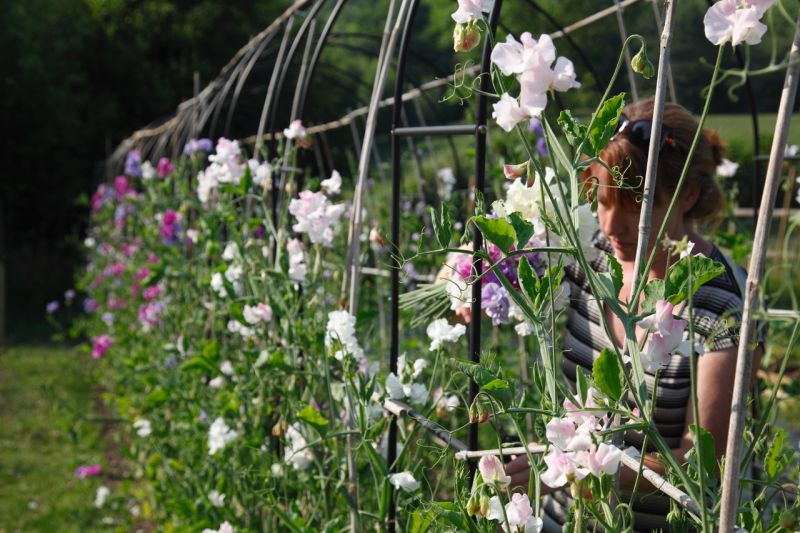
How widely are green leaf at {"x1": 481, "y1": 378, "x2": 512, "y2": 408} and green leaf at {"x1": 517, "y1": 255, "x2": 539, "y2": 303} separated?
9cm

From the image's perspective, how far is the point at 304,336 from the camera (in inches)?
63.1

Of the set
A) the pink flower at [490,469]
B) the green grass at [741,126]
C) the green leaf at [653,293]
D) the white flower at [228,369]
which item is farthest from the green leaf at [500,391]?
the white flower at [228,369]

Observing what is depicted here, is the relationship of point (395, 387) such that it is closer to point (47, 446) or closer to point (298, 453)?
point (298, 453)

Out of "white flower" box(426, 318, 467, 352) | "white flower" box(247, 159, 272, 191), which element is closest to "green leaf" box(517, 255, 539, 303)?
"white flower" box(426, 318, 467, 352)

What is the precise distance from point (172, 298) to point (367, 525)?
1594mm

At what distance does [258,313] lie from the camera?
5.72ft

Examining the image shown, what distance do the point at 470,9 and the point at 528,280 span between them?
26cm

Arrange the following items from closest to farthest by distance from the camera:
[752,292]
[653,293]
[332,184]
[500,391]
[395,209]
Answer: [752,292], [653,293], [500,391], [395,209], [332,184]

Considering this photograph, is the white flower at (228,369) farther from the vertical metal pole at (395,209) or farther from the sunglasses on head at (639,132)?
the sunglasses on head at (639,132)

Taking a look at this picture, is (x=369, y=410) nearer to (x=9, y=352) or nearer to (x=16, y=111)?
(x=9, y=352)

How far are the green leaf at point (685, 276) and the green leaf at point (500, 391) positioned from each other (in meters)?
0.19

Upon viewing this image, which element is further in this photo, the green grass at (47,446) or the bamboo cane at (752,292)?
the green grass at (47,446)

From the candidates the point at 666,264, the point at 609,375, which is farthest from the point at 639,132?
the point at 609,375

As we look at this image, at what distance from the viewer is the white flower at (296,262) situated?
1.66 meters
